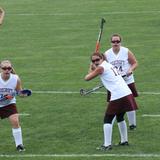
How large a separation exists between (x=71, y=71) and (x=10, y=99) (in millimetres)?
8739

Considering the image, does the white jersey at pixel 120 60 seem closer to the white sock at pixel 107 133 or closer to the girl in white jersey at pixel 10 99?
the white sock at pixel 107 133

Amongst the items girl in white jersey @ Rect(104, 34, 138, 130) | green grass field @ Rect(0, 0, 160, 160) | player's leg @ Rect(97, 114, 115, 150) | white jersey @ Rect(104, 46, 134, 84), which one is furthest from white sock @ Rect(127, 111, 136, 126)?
player's leg @ Rect(97, 114, 115, 150)

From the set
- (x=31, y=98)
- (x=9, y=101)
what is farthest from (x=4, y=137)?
(x=31, y=98)

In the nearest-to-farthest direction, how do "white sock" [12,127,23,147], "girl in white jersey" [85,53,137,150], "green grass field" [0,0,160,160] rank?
"girl in white jersey" [85,53,137,150], "white sock" [12,127,23,147], "green grass field" [0,0,160,160]

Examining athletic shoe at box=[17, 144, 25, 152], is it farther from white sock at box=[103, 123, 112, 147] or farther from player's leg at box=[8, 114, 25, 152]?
white sock at box=[103, 123, 112, 147]

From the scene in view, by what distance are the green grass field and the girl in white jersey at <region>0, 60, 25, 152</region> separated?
0.36m

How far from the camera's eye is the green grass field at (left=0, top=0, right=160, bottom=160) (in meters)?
12.6

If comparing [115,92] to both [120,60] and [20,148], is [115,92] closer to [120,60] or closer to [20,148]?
[120,60]

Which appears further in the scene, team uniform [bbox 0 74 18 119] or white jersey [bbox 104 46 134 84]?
white jersey [bbox 104 46 134 84]

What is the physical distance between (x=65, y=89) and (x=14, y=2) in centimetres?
2614

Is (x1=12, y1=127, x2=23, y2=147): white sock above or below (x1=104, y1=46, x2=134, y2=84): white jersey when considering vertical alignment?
below

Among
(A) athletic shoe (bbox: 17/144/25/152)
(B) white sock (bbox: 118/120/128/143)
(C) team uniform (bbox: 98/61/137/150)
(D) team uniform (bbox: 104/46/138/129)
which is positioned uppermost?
(D) team uniform (bbox: 104/46/138/129)

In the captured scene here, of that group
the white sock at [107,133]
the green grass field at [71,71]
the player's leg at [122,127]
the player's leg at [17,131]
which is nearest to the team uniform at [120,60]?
the green grass field at [71,71]

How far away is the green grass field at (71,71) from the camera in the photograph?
1257cm
